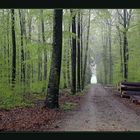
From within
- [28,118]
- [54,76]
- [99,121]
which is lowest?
[99,121]

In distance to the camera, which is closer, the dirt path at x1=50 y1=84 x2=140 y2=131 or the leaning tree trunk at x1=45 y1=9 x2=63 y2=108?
the dirt path at x1=50 y1=84 x2=140 y2=131

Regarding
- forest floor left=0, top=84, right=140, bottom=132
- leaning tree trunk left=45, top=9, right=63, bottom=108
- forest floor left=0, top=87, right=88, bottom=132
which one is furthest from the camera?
leaning tree trunk left=45, top=9, right=63, bottom=108

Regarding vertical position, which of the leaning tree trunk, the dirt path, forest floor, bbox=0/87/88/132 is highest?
the leaning tree trunk

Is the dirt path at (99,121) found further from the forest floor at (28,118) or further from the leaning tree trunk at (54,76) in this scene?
the leaning tree trunk at (54,76)

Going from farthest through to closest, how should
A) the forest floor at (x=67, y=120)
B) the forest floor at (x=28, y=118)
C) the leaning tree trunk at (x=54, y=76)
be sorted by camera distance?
the leaning tree trunk at (x=54, y=76)
the forest floor at (x=67, y=120)
the forest floor at (x=28, y=118)

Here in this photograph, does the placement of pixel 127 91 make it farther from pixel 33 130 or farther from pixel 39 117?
pixel 33 130

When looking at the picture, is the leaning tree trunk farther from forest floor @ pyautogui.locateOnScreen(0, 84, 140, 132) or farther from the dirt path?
the dirt path

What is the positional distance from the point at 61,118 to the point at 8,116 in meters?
1.94

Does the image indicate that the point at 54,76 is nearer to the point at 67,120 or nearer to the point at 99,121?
the point at 67,120

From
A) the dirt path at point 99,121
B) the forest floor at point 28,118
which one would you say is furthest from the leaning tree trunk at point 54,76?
the dirt path at point 99,121

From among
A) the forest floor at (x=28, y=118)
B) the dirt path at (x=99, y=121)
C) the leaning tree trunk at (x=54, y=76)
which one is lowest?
the dirt path at (x=99, y=121)

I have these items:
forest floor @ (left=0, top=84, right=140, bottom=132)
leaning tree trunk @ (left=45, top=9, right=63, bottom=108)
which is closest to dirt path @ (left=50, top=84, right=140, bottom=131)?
forest floor @ (left=0, top=84, right=140, bottom=132)

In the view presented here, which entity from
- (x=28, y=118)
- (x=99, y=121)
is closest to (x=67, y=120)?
(x=99, y=121)

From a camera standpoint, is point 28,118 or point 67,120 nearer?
point 28,118
